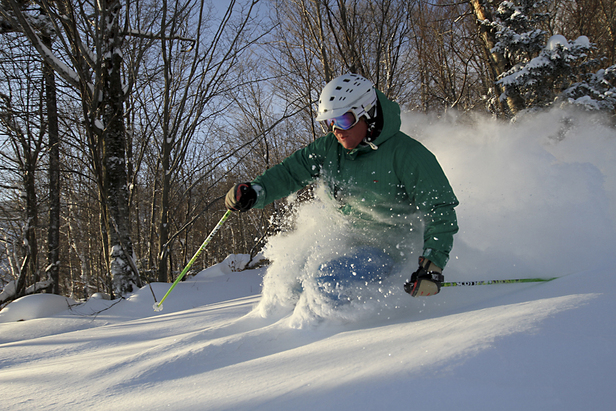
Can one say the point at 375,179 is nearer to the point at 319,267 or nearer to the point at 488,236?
the point at 319,267

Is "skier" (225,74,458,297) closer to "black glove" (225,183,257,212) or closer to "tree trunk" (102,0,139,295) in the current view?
"black glove" (225,183,257,212)

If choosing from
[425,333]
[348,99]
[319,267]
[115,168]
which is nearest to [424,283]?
[425,333]

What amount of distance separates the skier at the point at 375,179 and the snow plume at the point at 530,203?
0.67m

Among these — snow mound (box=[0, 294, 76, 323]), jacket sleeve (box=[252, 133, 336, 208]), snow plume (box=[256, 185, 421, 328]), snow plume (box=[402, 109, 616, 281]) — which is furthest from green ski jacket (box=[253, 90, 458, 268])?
snow mound (box=[0, 294, 76, 323])

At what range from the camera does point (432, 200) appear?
1.91m

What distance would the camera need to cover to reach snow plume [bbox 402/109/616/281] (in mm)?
2363

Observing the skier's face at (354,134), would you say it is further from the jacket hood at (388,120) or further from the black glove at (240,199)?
the black glove at (240,199)

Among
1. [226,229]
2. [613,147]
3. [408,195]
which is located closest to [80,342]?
[408,195]

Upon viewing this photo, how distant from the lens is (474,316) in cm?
141

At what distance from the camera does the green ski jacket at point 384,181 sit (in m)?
1.88

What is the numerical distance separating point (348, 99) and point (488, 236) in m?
1.59

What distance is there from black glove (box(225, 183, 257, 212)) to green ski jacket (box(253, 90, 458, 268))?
9 centimetres

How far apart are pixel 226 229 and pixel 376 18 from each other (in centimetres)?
1641

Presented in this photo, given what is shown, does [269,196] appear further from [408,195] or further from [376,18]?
[376,18]
